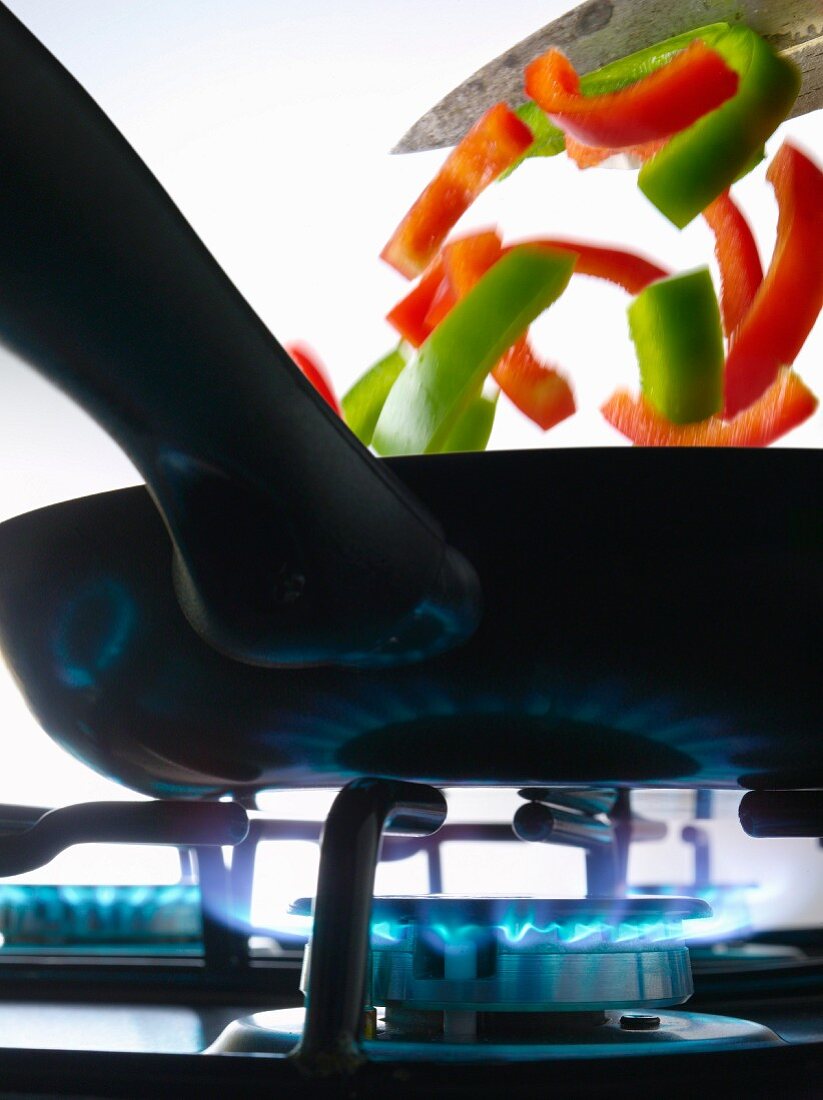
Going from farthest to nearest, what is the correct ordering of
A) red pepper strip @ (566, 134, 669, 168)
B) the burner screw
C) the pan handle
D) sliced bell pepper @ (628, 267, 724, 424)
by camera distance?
red pepper strip @ (566, 134, 669, 168)
sliced bell pepper @ (628, 267, 724, 424)
the burner screw
the pan handle

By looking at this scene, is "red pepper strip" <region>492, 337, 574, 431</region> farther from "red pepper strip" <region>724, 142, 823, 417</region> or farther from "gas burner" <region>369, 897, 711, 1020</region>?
"gas burner" <region>369, 897, 711, 1020</region>

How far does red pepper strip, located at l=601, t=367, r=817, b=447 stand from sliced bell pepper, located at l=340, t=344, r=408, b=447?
0.15 m

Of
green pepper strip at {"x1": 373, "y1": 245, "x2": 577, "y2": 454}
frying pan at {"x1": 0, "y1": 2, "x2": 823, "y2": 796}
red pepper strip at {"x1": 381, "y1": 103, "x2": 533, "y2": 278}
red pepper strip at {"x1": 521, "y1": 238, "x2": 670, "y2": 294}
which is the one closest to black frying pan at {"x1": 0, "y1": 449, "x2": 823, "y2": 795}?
frying pan at {"x1": 0, "y1": 2, "x2": 823, "y2": 796}

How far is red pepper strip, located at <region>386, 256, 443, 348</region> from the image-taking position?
648 millimetres

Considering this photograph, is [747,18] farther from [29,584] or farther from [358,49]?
[358,49]

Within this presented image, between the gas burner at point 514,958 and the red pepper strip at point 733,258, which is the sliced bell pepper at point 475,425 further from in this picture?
the gas burner at point 514,958

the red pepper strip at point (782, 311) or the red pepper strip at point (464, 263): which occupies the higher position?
the red pepper strip at point (464, 263)

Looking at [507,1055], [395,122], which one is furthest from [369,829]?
[395,122]

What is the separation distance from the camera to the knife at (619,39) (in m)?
0.70

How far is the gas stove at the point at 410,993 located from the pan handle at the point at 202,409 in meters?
0.10

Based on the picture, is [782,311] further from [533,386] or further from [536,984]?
[536,984]

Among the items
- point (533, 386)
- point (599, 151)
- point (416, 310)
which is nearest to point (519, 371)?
point (533, 386)

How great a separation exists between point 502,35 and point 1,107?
187 cm

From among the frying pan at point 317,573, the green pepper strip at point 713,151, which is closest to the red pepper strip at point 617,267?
the green pepper strip at point 713,151
